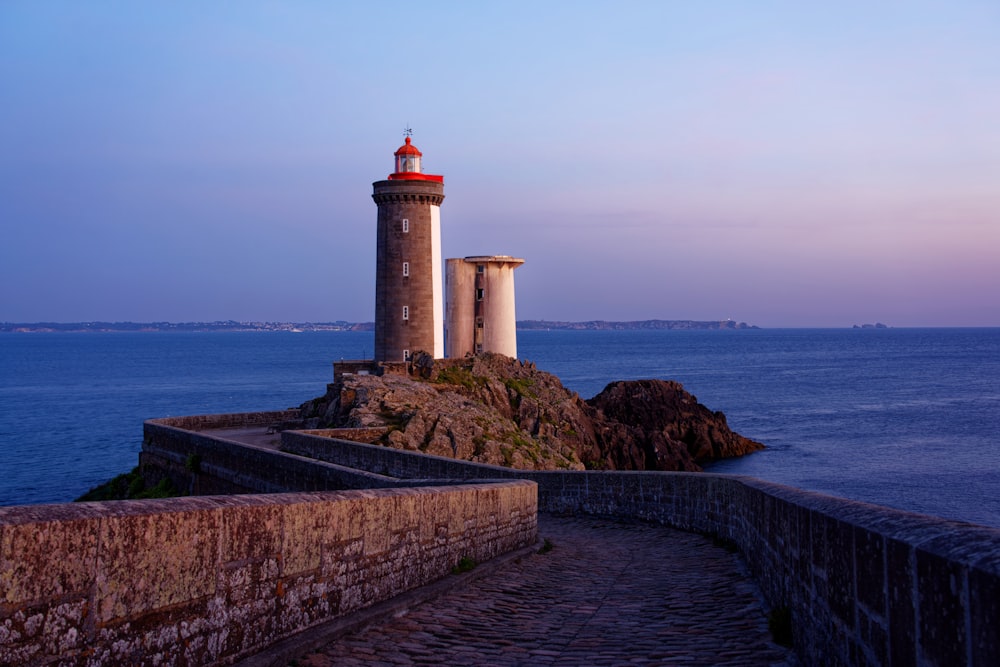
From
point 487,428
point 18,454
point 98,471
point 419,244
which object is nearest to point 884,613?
point 487,428

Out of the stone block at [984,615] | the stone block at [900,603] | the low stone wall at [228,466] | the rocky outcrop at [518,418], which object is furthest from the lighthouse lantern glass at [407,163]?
the stone block at [984,615]

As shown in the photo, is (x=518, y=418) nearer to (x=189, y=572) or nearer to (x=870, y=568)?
(x=189, y=572)

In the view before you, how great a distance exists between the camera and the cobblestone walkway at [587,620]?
22.2 feet

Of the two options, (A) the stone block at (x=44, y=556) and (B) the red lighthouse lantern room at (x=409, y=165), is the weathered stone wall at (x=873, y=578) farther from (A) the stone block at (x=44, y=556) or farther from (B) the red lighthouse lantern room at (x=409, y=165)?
(B) the red lighthouse lantern room at (x=409, y=165)

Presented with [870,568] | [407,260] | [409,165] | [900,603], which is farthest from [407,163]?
[900,603]

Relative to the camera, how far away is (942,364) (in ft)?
456

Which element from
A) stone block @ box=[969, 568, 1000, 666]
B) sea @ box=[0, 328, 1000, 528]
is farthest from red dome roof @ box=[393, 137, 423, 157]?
stone block @ box=[969, 568, 1000, 666]

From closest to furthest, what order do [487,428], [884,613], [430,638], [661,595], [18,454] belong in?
1. [884,613]
2. [430,638]
3. [661,595]
4. [487,428]
5. [18,454]

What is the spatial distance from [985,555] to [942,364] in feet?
494

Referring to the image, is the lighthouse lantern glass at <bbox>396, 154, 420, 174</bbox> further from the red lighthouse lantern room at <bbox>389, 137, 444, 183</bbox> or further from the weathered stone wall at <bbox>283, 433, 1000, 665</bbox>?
the weathered stone wall at <bbox>283, 433, 1000, 665</bbox>

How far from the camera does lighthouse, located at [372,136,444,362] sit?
4016cm

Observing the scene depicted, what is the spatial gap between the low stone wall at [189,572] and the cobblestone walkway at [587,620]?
0.47 metres

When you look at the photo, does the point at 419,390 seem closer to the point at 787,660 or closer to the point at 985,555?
the point at 787,660

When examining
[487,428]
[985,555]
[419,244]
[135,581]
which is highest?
[419,244]
